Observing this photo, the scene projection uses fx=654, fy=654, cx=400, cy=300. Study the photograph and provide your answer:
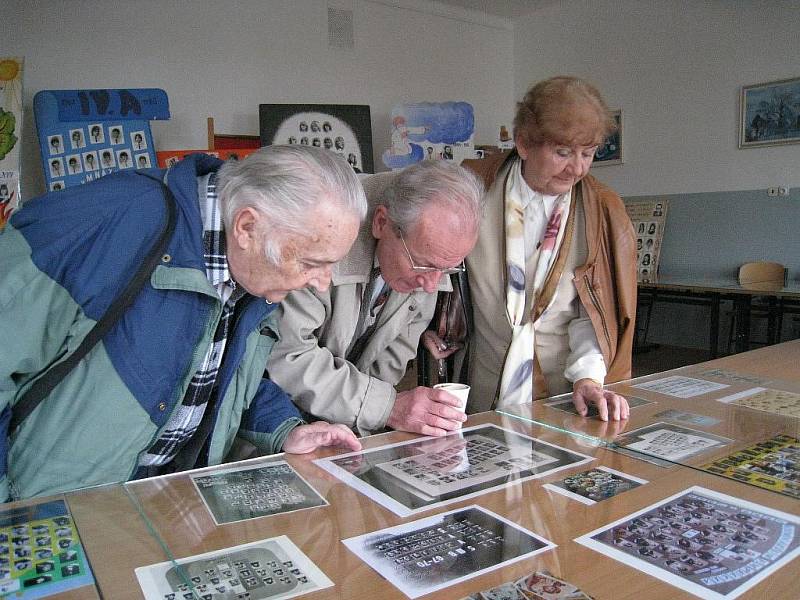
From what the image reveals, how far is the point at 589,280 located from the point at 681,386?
1.36 feet

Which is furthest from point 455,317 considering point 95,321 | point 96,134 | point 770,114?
point 770,114

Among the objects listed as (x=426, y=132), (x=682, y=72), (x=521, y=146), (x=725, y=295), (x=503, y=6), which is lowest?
(x=725, y=295)

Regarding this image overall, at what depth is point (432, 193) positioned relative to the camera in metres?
1.57

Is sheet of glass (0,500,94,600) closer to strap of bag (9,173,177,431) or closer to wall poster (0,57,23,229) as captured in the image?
strap of bag (9,173,177,431)

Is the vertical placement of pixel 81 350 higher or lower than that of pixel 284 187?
lower

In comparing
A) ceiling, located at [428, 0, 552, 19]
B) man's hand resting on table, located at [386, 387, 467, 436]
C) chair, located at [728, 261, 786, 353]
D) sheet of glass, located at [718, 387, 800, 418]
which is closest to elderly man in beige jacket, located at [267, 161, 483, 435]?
man's hand resting on table, located at [386, 387, 467, 436]

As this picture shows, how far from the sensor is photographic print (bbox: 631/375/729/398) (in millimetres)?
1870

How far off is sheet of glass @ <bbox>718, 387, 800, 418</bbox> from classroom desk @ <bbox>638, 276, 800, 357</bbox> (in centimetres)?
351

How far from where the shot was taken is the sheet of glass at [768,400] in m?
1.67

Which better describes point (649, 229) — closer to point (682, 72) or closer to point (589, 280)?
point (682, 72)

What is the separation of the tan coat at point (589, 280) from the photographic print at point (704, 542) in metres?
0.94

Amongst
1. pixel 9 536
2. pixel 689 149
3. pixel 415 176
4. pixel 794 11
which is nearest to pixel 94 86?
pixel 415 176

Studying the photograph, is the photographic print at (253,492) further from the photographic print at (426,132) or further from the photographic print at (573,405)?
the photographic print at (426,132)

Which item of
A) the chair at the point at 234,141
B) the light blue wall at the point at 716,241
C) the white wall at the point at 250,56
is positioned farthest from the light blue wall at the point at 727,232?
the chair at the point at 234,141
